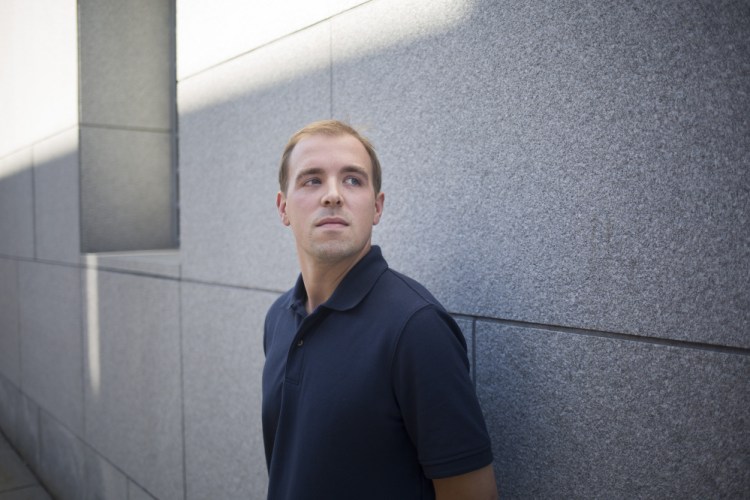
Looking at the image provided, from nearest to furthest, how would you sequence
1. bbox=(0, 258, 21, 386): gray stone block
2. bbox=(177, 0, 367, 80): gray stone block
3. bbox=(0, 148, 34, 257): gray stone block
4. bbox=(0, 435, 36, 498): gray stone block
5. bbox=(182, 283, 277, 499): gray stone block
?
bbox=(177, 0, 367, 80): gray stone block, bbox=(182, 283, 277, 499): gray stone block, bbox=(0, 435, 36, 498): gray stone block, bbox=(0, 148, 34, 257): gray stone block, bbox=(0, 258, 21, 386): gray stone block

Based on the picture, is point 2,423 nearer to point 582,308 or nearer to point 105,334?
point 105,334

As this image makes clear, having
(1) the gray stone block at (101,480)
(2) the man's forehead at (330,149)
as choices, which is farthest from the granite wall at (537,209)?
(1) the gray stone block at (101,480)

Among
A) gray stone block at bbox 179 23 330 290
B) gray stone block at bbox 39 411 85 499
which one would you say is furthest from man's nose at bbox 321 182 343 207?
gray stone block at bbox 39 411 85 499

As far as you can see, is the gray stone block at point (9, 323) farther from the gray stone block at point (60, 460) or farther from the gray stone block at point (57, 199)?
the gray stone block at point (57, 199)

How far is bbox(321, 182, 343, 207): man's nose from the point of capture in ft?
6.08

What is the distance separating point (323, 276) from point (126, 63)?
477cm

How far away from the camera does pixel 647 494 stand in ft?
5.72

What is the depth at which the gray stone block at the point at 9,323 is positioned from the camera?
7605 millimetres

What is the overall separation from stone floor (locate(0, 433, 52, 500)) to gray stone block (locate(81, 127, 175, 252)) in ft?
9.18

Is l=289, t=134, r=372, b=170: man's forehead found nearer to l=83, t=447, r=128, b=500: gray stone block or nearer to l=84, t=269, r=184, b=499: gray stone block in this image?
l=84, t=269, r=184, b=499: gray stone block

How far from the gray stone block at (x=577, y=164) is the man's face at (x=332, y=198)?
46 cm

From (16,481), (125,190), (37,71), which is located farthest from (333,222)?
(16,481)

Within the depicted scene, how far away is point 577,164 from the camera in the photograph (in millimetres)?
1874

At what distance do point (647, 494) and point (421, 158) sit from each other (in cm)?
140
